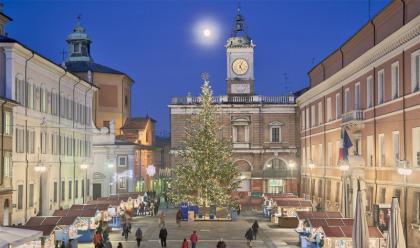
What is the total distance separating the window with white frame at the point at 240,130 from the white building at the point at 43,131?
20381mm

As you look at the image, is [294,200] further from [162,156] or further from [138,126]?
[162,156]

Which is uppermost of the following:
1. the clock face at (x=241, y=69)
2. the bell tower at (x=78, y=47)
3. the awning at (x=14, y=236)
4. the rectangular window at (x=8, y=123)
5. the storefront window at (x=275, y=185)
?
the bell tower at (x=78, y=47)

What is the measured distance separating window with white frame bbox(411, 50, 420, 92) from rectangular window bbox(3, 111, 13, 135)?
2255 cm

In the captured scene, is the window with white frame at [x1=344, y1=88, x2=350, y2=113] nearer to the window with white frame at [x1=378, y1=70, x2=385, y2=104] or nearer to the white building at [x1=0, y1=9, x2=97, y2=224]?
the window with white frame at [x1=378, y1=70, x2=385, y2=104]

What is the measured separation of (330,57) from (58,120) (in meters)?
22.0

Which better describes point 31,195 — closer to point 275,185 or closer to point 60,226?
point 60,226

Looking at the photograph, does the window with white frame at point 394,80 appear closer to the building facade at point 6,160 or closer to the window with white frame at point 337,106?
the window with white frame at point 337,106

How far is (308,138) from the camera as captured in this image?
2874 inches

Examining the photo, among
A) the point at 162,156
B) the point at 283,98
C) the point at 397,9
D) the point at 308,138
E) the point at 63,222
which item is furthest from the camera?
the point at 162,156

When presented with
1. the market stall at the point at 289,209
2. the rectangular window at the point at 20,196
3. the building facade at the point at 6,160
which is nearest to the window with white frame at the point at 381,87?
the market stall at the point at 289,209

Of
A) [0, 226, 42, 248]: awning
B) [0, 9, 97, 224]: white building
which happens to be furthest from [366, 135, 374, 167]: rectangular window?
[0, 226, 42, 248]: awning

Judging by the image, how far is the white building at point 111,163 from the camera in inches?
3211

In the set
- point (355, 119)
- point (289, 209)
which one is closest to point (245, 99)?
point (289, 209)

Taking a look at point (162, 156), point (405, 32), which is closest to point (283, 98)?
point (162, 156)
